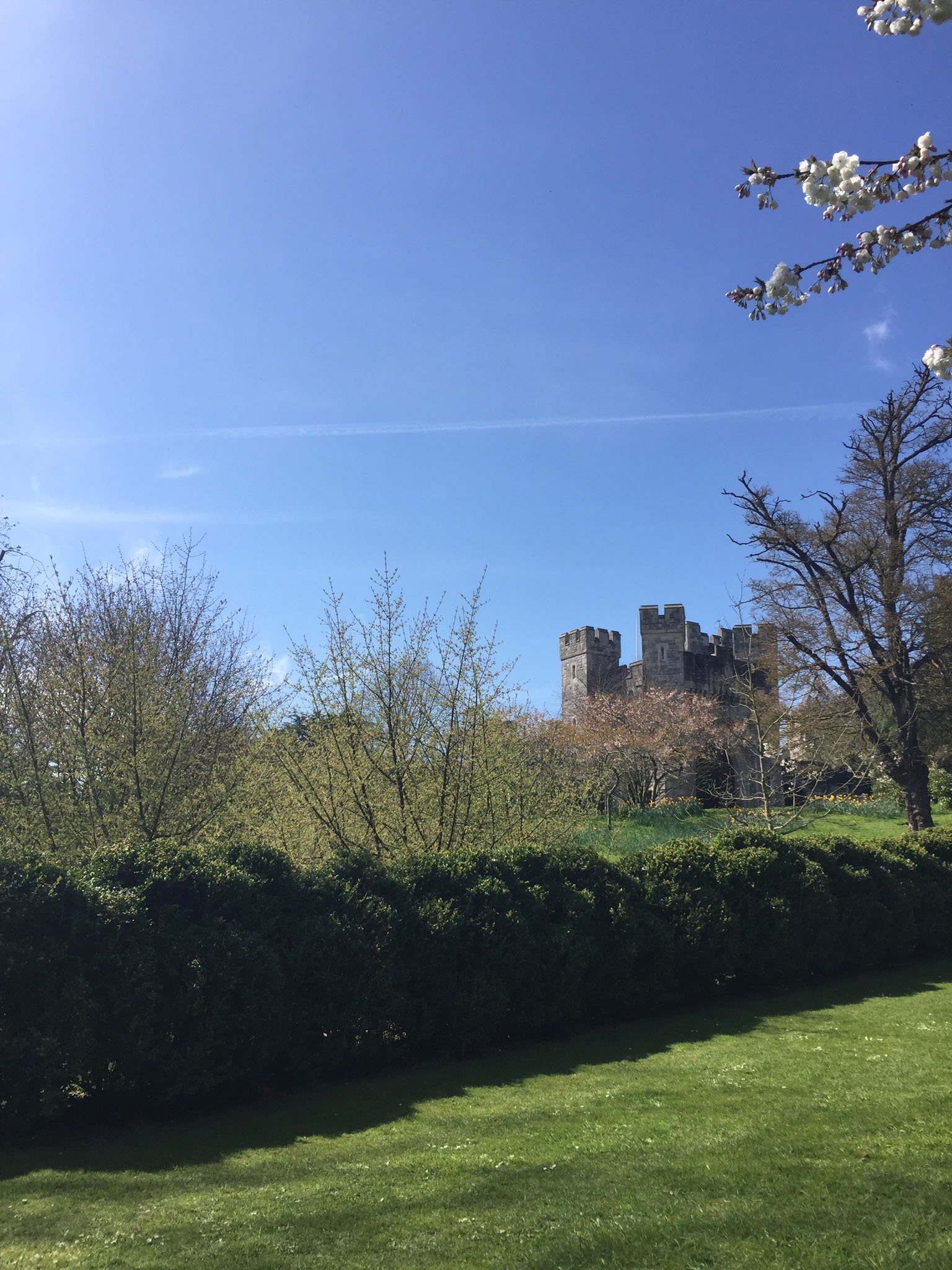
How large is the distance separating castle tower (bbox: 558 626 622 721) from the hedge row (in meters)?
26.4

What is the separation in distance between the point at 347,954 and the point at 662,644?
1168 inches

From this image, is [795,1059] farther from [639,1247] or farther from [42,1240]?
[42,1240]

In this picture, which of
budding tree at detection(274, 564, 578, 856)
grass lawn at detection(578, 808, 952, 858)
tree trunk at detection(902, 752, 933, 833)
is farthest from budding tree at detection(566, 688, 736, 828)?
budding tree at detection(274, 564, 578, 856)

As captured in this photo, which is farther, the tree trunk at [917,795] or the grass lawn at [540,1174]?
the tree trunk at [917,795]

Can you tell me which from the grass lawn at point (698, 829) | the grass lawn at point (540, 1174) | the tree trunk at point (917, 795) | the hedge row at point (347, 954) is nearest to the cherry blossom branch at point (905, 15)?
the grass lawn at point (540, 1174)

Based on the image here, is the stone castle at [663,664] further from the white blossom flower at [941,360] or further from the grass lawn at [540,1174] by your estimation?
the white blossom flower at [941,360]

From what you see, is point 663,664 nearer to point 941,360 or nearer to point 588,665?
point 588,665

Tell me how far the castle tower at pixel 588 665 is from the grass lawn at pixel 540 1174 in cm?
2948

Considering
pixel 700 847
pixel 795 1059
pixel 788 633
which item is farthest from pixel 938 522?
pixel 795 1059

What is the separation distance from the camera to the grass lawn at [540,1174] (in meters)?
3.64

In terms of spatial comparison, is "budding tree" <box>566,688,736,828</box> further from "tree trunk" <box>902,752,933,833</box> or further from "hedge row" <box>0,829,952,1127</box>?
"hedge row" <box>0,829,952,1127</box>

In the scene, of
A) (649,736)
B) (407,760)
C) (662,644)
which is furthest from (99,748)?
(662,644)

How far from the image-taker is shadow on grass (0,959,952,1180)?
4.98 metres

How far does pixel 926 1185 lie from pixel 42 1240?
4083 millimetres
